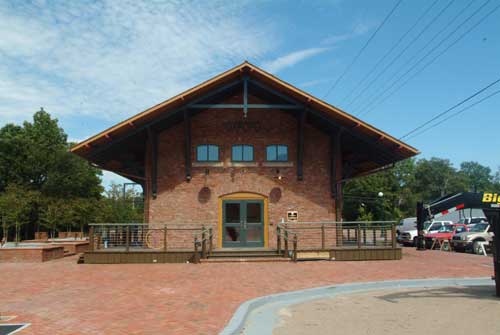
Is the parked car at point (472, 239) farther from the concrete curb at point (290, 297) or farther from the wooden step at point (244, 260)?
the concrete curb at point (290, 297)

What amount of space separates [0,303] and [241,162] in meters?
11.8

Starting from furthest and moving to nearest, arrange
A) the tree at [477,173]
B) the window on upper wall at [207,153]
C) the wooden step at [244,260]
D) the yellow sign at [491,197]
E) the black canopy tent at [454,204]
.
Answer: the tree at [477,173] < the black canopy tent at [454,204] < the yellow sign at [491,197] < the window on upper wall at [207,153] < the wooden step at [244,260]

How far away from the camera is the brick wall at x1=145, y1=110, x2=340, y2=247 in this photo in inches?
747

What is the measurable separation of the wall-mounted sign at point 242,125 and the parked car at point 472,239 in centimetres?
1260

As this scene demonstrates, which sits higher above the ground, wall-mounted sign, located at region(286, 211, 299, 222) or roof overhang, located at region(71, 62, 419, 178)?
roof overhang, located at region(71, 62, 419, 178)

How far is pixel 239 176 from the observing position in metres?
19.3

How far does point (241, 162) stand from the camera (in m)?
19.4

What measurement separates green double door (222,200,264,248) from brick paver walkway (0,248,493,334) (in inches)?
134

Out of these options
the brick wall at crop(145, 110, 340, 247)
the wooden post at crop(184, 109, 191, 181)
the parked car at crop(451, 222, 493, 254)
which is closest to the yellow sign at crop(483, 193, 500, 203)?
the parked car at crop(451, 222, 493, 254)

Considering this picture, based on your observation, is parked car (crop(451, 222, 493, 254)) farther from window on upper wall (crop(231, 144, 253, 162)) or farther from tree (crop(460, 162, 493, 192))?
tree (crop(460, 162, 493, 192))

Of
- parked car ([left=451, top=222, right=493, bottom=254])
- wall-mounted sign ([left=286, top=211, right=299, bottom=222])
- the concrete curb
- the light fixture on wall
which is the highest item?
the light fixture on wall

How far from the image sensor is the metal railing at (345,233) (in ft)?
56.4

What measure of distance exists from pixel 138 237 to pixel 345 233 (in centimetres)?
857

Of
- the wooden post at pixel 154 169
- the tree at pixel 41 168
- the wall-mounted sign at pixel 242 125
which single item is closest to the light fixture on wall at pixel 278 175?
the wall-mounted sign at pixel 242 125
